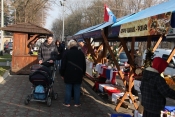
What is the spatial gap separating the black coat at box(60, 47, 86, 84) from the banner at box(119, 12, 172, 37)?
2.10 metres

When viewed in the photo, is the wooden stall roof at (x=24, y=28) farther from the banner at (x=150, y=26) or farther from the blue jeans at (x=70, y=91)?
the banner at (x=150, y=26)

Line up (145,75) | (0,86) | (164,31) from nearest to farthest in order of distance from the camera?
(164,31) → (145,75) → (0,86)

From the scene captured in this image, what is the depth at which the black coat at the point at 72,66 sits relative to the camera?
716cm

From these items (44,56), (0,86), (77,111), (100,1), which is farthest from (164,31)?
(100,1)

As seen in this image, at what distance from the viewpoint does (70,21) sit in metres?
71.2

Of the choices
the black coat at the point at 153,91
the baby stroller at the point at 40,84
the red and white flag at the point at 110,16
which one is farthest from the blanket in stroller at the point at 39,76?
the black coat at the point at 153,91

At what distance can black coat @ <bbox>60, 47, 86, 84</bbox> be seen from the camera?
7.16 meters

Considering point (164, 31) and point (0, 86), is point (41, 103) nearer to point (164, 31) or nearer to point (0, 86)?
point (0, 86)

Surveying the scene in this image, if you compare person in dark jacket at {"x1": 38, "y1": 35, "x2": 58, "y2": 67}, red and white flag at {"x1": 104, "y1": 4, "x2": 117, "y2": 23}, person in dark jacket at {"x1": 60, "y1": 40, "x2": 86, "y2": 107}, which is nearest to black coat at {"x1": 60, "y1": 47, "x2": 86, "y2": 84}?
person in dark jacket at {"x1": 60, "y1": 40, "x2": 86, "y2": 107}

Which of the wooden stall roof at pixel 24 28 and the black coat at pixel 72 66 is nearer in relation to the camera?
the black coat at pixel 72 66

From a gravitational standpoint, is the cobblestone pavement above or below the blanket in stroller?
below

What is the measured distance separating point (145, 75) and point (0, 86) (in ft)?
23.1

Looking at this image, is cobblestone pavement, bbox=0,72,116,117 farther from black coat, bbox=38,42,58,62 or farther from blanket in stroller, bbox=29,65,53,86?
black coat, bbox=38,42,58,62

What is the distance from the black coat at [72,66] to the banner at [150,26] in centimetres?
210
